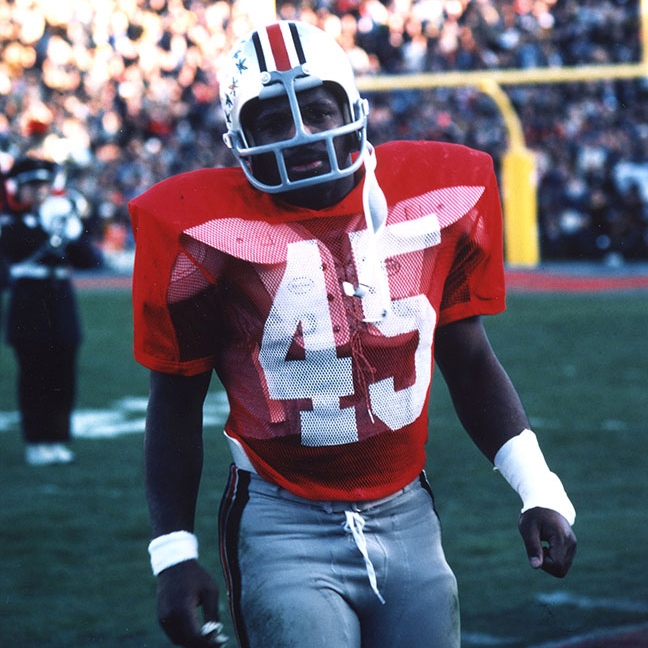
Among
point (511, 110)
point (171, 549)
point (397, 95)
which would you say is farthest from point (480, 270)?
point (397, 95)

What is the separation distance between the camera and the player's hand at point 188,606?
1.98m

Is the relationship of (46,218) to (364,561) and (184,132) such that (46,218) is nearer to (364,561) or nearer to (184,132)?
(364,561)

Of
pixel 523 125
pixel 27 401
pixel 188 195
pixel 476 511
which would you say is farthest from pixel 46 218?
pixel 523 125

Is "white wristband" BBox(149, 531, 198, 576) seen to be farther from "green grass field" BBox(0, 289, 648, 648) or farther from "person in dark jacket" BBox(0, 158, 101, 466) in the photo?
"person in dark jacket" BBox(0, 158, 101, 466)

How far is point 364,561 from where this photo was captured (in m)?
2.14

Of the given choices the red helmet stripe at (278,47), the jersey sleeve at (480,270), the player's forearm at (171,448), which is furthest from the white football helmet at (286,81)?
the player's forearm at (171,448)

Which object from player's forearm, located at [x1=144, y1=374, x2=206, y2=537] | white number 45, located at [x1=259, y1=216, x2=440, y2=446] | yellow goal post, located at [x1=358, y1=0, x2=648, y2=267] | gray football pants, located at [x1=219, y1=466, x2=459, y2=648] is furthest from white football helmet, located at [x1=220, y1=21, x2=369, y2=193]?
yellow goal post, located at [x1=358, y1=0, x2=648, y2=267]

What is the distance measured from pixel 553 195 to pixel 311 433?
16662 mm

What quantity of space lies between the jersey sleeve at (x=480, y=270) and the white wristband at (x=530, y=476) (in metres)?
0.25

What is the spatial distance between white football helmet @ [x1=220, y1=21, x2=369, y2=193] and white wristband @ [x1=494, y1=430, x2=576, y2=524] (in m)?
0.58

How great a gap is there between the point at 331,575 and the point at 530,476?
0.40 metres

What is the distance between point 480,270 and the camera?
233 cm

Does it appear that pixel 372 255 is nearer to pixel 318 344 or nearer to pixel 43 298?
pixel 318 344

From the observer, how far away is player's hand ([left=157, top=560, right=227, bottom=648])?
1.98m
